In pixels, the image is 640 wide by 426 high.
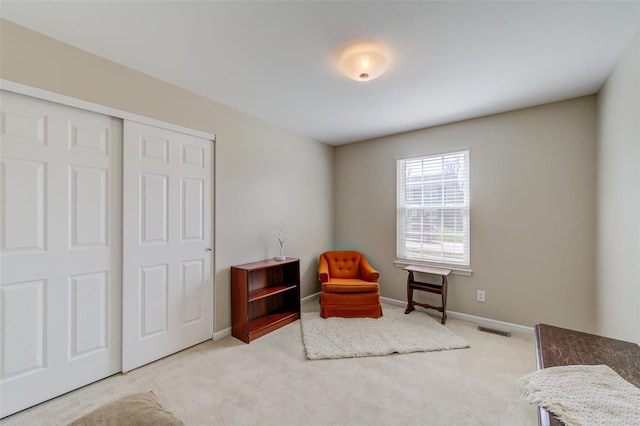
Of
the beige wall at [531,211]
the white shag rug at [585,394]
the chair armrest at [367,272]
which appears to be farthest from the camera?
the chair armrest at [367,272]

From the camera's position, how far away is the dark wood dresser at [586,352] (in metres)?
1.19

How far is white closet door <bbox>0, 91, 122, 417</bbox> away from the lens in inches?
68.2

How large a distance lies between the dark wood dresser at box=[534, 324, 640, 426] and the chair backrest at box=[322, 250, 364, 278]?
254 centimetres

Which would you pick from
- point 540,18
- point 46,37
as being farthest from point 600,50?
point 46,37

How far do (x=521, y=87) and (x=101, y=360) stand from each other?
14.3 feet

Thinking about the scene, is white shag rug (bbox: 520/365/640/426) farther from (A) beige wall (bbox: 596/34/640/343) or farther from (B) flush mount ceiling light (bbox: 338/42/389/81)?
(B) flush mount ceiling light (bbox: 338/42/389/81)

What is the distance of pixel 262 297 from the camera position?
300cm

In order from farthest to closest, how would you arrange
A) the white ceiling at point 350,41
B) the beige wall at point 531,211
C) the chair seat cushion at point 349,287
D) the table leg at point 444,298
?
the chair seat cushion at point 349,287 < the table leg at point 444,298 < the beige wall at point 531,211 < the white ceiling at point 350,41

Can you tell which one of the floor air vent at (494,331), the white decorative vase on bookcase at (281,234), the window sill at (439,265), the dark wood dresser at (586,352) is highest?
the white decorative vase on bookcase at (281,234)

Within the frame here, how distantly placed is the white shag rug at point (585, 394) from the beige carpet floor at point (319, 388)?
2.87 ft

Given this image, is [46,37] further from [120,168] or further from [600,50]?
[600,50]

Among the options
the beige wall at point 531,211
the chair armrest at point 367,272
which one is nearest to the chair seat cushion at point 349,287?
the chair armrest at point 367,272

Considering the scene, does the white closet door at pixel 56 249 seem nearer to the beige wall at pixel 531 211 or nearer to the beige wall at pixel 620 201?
the beige wall at pixel 531 211

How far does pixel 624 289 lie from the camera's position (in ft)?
6.62
